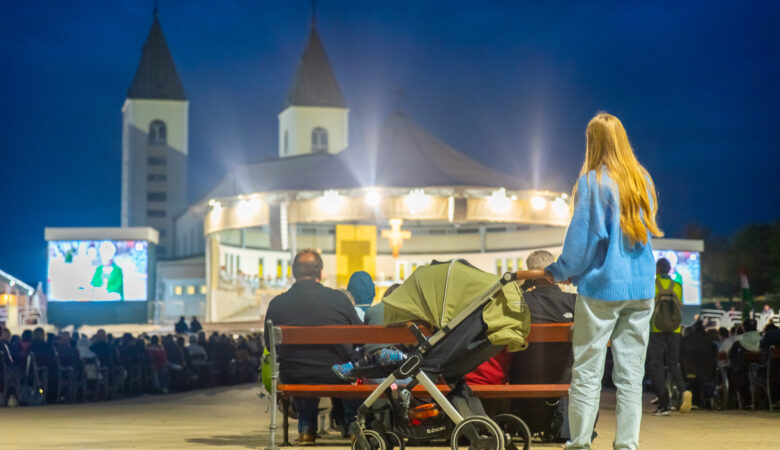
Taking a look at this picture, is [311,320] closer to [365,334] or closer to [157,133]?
[365,334]

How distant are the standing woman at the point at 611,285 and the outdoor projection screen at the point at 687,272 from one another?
110ft

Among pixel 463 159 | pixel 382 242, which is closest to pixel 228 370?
pixel 463 159

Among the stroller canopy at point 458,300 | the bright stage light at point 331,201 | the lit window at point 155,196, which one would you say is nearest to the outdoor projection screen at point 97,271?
the bright stage light at point 331,201

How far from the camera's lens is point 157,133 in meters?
80.4

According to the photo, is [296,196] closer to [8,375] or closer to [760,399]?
[8,375]

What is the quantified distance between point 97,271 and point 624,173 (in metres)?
28.1

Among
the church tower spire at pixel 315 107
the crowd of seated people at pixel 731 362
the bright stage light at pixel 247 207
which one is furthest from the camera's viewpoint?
the church tower spire at pixel 315 107

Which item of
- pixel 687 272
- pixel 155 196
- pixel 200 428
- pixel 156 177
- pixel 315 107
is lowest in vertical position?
pixel 200 428

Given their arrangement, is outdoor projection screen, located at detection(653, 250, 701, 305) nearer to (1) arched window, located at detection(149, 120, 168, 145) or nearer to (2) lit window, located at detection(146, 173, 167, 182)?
(2) lit window, located at detection(146, 173, 167, 182)

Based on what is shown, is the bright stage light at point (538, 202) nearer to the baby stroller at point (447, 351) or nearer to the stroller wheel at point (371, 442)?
the baby stroller at point (447, 351)

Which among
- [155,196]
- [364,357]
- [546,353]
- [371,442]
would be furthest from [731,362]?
[155,196]

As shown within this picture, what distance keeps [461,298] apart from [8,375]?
8.63 m

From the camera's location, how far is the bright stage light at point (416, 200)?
2669 cm

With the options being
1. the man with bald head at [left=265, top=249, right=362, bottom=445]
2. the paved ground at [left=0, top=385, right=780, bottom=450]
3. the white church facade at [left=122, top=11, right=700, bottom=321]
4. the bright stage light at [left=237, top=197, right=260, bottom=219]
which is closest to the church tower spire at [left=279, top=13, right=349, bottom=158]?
the white church facade at [left=122, top=11, right=700, bottom=321]
